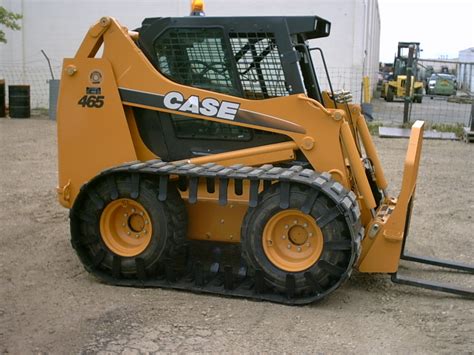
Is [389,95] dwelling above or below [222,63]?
below

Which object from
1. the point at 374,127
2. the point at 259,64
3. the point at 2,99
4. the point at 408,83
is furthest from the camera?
the point at 2,99

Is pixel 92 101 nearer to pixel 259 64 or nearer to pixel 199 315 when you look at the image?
pixel 259 64

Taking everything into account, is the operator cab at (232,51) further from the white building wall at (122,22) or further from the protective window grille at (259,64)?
the white building wall at (122,22)

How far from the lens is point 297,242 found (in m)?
4.88

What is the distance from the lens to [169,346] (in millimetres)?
4055

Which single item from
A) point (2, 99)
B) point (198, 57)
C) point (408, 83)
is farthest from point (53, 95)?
point (198, 57)

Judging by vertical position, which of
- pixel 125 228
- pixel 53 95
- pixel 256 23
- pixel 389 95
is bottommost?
pixel 125 228

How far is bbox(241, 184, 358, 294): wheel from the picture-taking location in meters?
4.67

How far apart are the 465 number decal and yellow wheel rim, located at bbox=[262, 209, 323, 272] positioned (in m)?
1.84

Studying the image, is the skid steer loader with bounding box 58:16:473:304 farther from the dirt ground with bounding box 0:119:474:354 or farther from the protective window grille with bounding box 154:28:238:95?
the dirt ground with bounding box 0:119:474:354

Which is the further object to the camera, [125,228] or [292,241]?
[125,228]

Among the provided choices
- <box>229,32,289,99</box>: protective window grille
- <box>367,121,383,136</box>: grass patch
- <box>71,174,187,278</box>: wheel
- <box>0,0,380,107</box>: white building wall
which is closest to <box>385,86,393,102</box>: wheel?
A: <box>0,0,380,107</box>: white building wall

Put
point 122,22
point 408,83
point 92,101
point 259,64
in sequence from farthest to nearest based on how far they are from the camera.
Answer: point 122,22 → point 408,83 → point 92,101 → point 259,64

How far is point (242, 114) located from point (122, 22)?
17.4m
